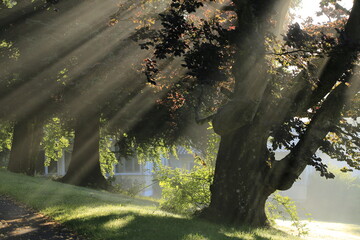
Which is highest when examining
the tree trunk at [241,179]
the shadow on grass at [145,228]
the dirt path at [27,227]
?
the tree trunk at [241,179]

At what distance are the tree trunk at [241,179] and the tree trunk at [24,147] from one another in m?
17.8

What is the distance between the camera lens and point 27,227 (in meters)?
9.83

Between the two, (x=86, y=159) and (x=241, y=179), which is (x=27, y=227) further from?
(x=86, y=159)

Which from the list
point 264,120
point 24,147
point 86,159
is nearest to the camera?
point 264,120

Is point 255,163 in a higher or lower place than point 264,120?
lower

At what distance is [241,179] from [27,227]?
5.49 meters

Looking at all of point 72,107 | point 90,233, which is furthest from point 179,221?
point 72,107

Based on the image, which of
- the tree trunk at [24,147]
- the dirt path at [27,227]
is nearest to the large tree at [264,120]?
the dirt path at [27,227]

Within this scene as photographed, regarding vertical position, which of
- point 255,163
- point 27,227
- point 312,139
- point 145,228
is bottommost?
point 27,227

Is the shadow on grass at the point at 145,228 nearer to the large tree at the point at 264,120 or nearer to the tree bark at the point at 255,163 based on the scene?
the tree bark at the point at 255,163

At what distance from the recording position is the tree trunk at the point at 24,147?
28.3m

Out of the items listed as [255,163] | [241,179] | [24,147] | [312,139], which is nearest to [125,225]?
[241,179]

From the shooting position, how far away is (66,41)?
20.6m

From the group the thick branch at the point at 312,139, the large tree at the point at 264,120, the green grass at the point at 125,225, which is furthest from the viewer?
the thick branch at the point at 312,139
